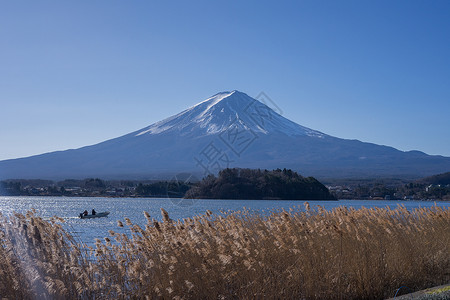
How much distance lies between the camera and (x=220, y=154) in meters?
116

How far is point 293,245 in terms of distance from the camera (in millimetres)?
8320

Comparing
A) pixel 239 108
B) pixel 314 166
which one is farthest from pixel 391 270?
pixel 239 108

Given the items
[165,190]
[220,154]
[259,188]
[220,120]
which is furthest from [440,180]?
[220,120]

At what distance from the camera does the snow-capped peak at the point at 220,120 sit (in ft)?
467

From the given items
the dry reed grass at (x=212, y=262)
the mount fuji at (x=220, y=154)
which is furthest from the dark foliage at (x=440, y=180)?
the dry reed grass at (x=212, y=262)

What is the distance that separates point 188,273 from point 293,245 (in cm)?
160

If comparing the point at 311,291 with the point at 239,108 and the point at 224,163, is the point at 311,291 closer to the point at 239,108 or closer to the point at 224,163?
the point at 224,163

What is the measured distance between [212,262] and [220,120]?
13831 centimetres

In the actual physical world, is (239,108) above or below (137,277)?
above

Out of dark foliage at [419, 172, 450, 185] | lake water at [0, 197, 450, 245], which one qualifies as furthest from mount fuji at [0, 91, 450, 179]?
lake water at [0, 197, 450, 245]

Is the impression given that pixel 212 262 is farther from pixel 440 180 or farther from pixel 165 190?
pixel 440 180

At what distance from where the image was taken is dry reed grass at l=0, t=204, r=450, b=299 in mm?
6957

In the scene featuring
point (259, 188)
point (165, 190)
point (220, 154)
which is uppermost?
point (220, 154)

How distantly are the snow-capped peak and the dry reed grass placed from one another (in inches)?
4926
